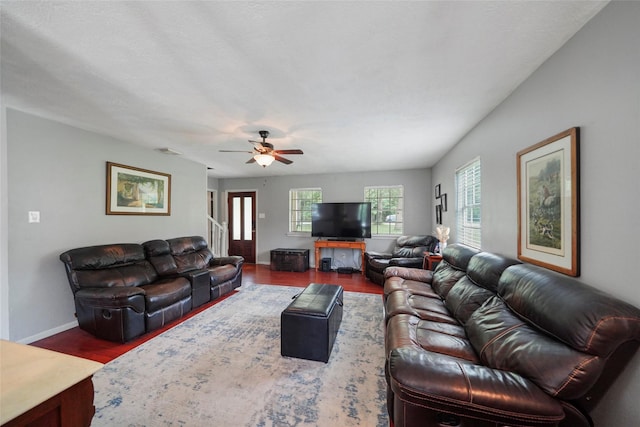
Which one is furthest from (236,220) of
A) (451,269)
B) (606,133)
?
(606,133)

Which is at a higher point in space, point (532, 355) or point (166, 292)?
point (532, 355)

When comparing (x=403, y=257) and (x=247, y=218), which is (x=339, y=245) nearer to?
(x=403, y=257)

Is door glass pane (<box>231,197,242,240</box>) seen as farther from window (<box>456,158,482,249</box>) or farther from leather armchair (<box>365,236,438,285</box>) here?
window (<box>456,158,482,249</box>)

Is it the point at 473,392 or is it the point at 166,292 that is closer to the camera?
the point at 473,392

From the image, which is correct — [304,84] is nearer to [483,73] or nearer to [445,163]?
[483,73]

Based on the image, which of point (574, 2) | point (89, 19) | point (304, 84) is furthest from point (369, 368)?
point (89, 19)

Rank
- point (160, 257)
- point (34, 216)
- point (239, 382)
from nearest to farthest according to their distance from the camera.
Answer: point (239, 382), point (34, 216), point (160, 257)

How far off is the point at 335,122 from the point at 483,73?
1.49 m

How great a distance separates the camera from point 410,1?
1228 millimetres

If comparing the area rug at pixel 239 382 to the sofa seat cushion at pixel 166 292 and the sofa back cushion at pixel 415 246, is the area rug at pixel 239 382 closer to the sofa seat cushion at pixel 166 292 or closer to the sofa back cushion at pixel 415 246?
the sofa seat cushion at pixel 166 292

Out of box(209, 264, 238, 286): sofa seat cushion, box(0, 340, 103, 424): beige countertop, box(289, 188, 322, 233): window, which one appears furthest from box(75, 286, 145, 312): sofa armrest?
box(289, 188, 322, 233): window

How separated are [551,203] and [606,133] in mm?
549

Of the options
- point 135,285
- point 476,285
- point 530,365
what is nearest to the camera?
point 530,365

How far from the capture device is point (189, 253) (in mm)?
4211
